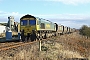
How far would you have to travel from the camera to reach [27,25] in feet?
94.8


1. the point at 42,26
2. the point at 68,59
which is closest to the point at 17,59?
the point at 68,59

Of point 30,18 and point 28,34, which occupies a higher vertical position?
point 30,18

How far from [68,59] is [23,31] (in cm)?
1714

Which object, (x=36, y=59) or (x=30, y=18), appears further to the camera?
(x=30, y=18)

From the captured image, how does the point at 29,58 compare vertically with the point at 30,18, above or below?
below

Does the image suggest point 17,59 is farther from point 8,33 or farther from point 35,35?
point 8,33

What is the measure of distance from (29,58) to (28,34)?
59.2 feet

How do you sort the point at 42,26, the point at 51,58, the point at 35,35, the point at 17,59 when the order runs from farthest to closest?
the point at 42,26, the point at 35,35, the point at 51,58, the point at 17,59

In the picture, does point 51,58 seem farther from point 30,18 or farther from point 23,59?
point 30,18

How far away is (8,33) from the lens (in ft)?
109

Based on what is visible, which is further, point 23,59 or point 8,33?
point 8,33

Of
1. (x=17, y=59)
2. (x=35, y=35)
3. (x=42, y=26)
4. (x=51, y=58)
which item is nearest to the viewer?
(x=17, y=59)

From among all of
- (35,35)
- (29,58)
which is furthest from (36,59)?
(35,35)

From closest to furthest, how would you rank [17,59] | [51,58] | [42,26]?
[17,59]
[51,58]
[42,26]
